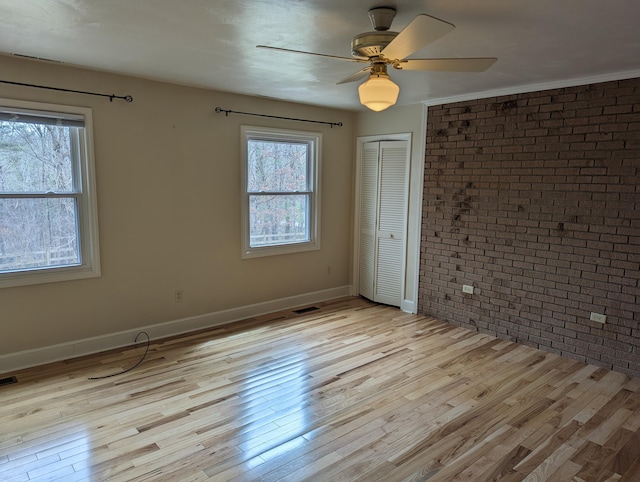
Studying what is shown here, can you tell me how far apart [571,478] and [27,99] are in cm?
433

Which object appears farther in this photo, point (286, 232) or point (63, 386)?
point (286, 232)

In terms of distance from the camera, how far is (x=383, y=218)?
5273 mm

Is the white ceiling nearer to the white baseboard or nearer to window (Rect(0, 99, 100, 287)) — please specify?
window (Rect(0, 99, 100, 287))

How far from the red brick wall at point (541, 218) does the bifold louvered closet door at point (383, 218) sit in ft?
1.19

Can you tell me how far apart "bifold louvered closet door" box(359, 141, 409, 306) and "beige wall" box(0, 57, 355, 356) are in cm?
103

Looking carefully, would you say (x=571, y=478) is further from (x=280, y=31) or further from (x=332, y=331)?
(x=280, y=31)

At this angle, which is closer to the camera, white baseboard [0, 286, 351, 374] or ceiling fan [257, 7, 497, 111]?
ceiling fan [257, 7, 497, 111]

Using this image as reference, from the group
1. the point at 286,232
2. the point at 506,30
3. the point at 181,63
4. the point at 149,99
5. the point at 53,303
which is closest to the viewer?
the point at 506,30

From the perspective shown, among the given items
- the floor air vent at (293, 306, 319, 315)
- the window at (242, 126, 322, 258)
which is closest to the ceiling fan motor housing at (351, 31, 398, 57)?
the window at (242, 126, 322, 258)

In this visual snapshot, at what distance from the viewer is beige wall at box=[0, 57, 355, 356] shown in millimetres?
3426

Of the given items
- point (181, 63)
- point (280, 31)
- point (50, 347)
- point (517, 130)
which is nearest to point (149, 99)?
point (181, 63)

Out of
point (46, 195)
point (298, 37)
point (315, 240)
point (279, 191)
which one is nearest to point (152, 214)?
point (46, 195)

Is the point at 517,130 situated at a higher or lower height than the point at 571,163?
higher

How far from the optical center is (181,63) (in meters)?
3.23
